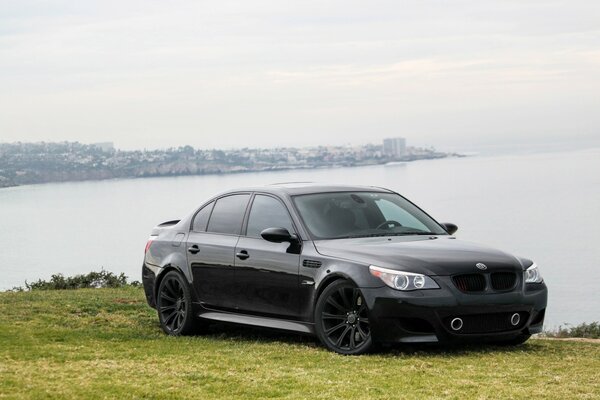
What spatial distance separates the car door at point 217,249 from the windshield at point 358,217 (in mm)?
868

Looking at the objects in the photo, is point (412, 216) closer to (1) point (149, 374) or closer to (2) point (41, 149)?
(1) point (149, 374)

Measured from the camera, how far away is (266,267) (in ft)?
36.1

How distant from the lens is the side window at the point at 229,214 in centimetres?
1166

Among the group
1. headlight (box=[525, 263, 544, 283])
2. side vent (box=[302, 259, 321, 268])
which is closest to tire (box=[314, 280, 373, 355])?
side vent (box=[302, 259, 321, 268])

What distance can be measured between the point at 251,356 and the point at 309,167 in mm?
138136

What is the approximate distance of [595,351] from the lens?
10781 millimetres

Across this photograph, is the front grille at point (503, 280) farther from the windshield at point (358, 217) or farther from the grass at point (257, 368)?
the windshield at point (358, 217)

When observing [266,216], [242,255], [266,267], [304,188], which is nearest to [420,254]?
[266,267]

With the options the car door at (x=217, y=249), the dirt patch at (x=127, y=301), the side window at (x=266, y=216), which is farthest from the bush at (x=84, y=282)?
the side window at (x=266, y=216)

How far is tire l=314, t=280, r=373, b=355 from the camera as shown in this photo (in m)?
9.98

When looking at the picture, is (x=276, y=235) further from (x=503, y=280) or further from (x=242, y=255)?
(x=503, y=280)

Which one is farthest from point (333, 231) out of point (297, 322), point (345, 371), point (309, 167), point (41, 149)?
point (41, 149)

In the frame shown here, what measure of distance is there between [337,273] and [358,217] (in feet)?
3.70

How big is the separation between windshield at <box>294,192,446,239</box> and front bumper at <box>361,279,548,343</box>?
1150mm
